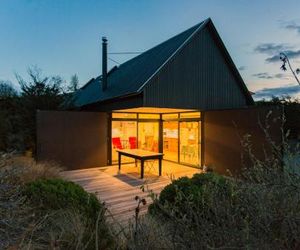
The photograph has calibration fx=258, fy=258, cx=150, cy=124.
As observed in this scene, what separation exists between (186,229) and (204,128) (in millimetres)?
8948

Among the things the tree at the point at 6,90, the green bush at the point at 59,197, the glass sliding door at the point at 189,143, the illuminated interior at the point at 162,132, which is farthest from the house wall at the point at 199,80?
the tree at the point at 6,90

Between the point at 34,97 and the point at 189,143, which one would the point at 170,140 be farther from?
the point at 34,97

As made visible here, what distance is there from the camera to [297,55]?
224 centimetres

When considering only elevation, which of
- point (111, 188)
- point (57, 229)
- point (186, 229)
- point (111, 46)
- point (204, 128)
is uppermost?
point (111, 46)

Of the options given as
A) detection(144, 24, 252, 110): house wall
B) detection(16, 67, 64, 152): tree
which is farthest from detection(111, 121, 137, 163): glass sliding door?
detection(144, 24, 252, 110): house wall

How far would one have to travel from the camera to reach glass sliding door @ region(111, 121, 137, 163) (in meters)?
12.1

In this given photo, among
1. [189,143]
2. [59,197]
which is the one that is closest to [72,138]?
[189,143]

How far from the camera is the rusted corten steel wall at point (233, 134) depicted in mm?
8273

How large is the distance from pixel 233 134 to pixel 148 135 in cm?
499

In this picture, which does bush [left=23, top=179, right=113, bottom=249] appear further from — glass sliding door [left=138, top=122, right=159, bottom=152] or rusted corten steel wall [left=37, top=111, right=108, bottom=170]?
glass sliding door [left=138, top=122, right=159, bottom=152]

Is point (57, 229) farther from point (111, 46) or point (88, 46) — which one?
point (88, 46)

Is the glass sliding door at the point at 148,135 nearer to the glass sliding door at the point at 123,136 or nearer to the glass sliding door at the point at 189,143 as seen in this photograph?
the glass sliding door at the point at 123,136

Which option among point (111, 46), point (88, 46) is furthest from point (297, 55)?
point (88, 46)

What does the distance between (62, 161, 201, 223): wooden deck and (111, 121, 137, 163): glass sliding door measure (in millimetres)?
1012
